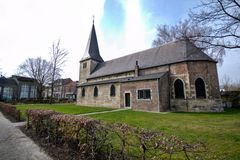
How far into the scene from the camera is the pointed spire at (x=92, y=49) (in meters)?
32.0

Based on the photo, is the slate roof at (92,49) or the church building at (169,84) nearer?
the church building at (169,84)

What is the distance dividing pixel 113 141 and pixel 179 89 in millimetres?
15355

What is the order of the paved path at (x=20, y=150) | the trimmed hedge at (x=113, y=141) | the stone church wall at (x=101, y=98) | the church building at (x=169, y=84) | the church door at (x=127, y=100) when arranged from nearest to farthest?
1. the trimmed hedge at (x=113, y=141)
2. the paved path at (x=20, y=150)
3. the church building at (x=169, y=84)
4. the church door at (x=127, y=100)
5. the stone church wall at (x=101, y=98)

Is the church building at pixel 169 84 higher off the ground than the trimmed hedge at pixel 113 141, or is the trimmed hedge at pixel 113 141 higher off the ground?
the church building at pixel 169 84

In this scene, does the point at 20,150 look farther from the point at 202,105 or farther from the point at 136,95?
the point at 202,105

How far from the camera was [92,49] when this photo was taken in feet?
107

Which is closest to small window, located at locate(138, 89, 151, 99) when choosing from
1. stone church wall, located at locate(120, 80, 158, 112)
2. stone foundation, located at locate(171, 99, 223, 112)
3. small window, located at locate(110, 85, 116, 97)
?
stone church wall, located at locate(120, 80, 158, 112)

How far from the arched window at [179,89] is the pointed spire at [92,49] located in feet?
62.6

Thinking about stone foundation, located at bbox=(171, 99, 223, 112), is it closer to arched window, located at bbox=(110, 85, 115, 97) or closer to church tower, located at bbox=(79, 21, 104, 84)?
arched window, located at bbox=(110, 85, 115, 97)

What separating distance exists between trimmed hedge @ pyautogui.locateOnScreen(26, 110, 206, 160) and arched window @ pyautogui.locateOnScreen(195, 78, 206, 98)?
562 inches

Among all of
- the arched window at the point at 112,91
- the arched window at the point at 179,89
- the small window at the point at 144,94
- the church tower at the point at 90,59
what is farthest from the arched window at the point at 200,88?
the church tower at the point at 90,59

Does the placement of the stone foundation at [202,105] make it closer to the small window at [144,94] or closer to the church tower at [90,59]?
the small window at [144,94]

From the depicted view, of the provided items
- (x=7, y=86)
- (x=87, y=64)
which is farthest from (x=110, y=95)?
(x=7, y=86)

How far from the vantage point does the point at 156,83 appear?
1664cm
